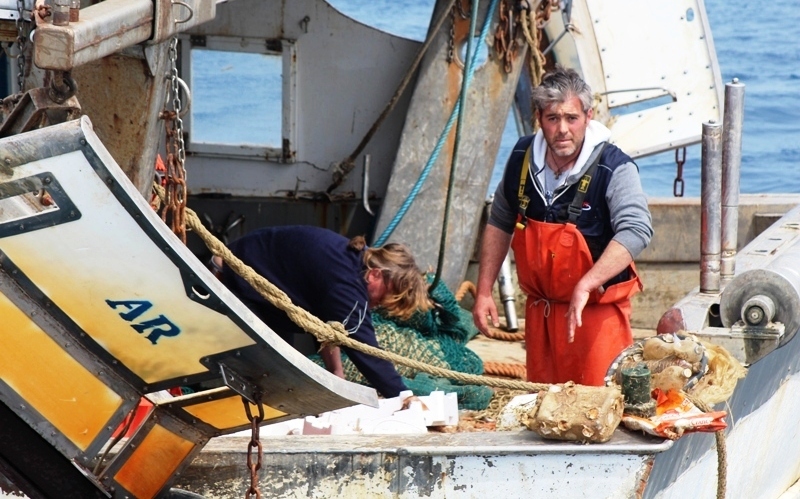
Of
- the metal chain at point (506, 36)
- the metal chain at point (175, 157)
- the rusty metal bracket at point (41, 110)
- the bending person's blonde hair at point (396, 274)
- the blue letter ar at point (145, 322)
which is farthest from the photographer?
the metal chain at point (506, 36)

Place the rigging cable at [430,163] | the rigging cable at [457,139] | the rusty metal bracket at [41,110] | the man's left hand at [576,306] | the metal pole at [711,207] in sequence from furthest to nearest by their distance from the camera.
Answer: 1. the rigging cable at [430,163]
2. the rigging cable at [457,139]
3. the metal pole at [711,207]
4. the man's left hand at [576,306]
5. the rusty metal bracket at [41,110]

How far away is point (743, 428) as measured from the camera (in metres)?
5.02

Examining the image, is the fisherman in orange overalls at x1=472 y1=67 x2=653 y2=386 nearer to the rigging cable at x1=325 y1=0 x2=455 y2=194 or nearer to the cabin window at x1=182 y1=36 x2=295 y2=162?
the rigging cable at x1=325 y1=0 x2=455 y2=194

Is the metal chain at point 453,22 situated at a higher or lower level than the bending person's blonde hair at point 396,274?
higher

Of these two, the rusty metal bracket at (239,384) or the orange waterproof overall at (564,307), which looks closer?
the rusty metal bracket at (239,384)

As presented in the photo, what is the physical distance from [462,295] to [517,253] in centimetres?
228

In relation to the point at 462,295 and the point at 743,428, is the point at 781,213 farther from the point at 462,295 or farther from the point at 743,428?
the point at 743,428

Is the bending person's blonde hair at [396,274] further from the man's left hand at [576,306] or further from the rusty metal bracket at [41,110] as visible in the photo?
the rusty metal bracket at [41,110]

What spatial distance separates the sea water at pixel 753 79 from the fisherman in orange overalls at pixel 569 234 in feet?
31.9

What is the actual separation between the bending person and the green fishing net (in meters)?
0.71

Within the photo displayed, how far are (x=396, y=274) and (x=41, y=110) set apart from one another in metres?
2.14

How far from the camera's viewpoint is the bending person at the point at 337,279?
5.04m

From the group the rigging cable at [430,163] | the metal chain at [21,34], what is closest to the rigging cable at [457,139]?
the rigging cable at [430,163]

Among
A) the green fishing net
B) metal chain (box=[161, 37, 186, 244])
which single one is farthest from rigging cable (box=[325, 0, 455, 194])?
metal chain (box=[161, 37, 186, 244])
